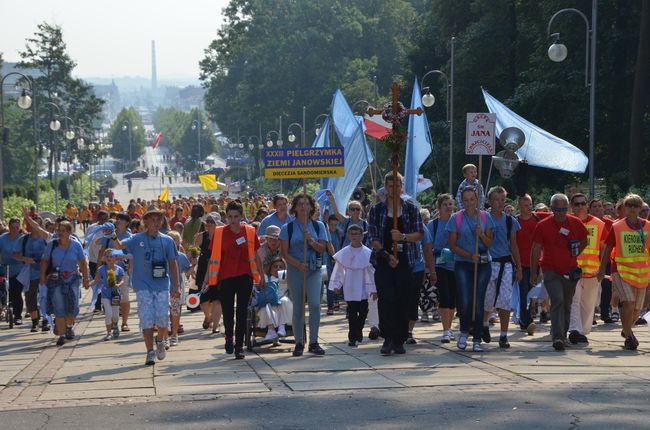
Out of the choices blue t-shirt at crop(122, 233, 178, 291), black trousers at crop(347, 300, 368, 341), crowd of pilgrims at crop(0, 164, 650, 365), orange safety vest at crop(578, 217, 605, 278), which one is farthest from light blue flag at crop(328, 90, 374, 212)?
blue t-shirt at crop(122, 233, 178, 291)

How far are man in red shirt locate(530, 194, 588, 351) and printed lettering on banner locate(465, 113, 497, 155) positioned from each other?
A: 166 cm

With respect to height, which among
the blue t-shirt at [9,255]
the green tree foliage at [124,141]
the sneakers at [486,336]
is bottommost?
the sneakers at [486,336]

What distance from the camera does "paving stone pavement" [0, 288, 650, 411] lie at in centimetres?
1039

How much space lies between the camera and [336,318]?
18.2 meters

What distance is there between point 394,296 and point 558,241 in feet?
6.39

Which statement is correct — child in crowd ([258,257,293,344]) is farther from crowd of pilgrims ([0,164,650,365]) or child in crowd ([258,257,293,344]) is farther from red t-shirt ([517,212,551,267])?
red t-shirt ([517,212,551,267])

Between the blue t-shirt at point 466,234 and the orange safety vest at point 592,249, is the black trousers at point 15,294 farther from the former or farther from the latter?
the orange safety vest at point 592,249

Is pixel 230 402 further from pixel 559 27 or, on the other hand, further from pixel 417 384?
pixel 559 27

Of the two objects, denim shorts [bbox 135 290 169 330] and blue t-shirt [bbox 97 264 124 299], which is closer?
denim shorts [bbox 135 290 169 330]

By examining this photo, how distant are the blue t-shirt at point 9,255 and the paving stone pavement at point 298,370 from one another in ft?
11.6

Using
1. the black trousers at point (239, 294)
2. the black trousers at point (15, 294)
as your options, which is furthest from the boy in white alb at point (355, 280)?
the black trousers at point (15, 294)

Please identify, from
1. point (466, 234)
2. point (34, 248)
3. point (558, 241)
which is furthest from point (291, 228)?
point (34, 248)

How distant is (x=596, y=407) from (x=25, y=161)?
98.1 meters

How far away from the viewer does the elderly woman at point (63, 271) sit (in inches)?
603
